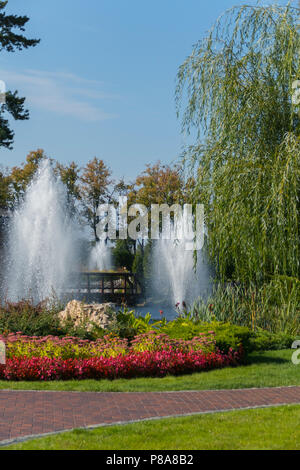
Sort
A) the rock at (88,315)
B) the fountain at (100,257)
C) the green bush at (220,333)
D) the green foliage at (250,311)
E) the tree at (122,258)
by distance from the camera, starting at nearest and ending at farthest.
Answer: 1. the green bush at (220,333)
2. the rock at (88,315)
3. the green foliage at (250,311)
4. the tree at (122,258)
5. the fountain at (100,257)

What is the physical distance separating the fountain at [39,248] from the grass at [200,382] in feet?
36.4

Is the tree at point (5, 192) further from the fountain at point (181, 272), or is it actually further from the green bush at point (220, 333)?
the green bush at point (220, 333)

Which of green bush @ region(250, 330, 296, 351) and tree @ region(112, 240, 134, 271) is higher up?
tree @ region(112, 240, 134, 271)

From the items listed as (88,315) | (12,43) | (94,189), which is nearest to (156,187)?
(94,189)

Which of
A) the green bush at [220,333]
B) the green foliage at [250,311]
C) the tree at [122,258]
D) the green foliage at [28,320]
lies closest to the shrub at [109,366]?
the green bush at [220,333]

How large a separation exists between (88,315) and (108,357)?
2.34m

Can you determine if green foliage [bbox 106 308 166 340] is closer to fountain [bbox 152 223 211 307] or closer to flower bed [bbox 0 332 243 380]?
flower bed [bbox 0 332 243 380]

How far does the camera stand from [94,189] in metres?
39.9

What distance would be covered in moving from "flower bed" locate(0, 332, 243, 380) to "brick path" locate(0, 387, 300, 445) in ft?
3.74

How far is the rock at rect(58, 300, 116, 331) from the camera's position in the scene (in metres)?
11.3

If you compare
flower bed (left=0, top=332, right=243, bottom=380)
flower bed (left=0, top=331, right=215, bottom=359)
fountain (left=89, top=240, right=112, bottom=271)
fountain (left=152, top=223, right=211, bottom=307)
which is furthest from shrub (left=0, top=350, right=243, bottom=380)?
fountain (left=89, top=240, right=112, bottom=271)

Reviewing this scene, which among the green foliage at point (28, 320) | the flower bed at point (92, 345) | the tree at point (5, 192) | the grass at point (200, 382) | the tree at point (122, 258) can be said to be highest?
the tree at point (5, 192)

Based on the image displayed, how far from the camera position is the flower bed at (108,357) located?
29.0 ft

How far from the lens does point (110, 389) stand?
26.1 feet
